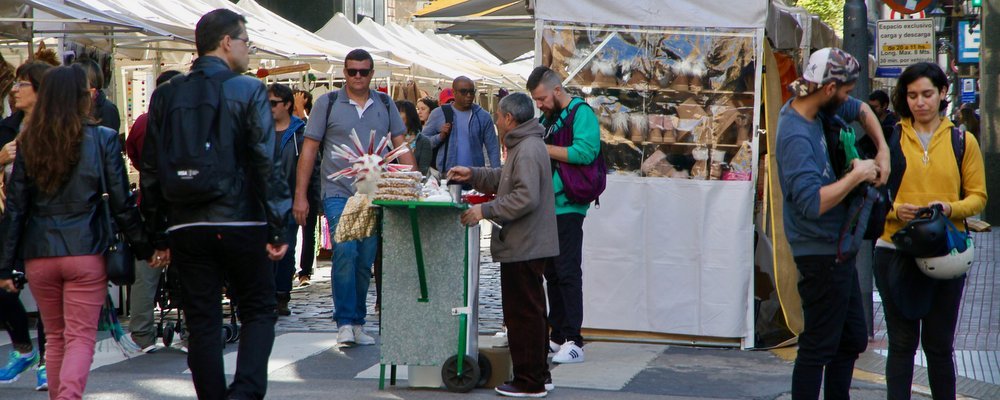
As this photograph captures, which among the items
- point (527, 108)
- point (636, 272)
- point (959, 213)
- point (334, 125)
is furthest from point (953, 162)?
point (334, 125)

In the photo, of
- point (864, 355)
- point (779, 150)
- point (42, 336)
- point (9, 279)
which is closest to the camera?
point (779, 150)

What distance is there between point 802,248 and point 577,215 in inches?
101

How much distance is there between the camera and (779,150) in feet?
16.7

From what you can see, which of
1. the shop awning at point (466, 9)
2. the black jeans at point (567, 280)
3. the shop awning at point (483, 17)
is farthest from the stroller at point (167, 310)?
the shop awning at point (466, 9)

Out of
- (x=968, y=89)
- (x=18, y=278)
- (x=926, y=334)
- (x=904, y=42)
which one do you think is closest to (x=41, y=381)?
(x=18, y=278)

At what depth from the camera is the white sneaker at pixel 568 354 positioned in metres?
7.59

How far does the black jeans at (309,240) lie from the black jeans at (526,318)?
15.3 feet

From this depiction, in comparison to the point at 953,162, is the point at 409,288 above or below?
below

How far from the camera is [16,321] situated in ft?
22.8

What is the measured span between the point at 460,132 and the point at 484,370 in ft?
15.5

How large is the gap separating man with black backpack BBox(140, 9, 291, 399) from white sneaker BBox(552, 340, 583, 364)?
2.55 m

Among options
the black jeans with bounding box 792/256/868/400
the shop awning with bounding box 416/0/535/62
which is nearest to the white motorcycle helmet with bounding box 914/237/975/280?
the black jeans with bounding box 792/256/868/400

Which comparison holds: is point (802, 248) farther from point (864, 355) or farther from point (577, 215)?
point (864, 355)

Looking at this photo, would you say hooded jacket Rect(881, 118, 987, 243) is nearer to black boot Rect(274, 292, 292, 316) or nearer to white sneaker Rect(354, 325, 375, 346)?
white sneaker Rect(354, 325, 375, 346)
